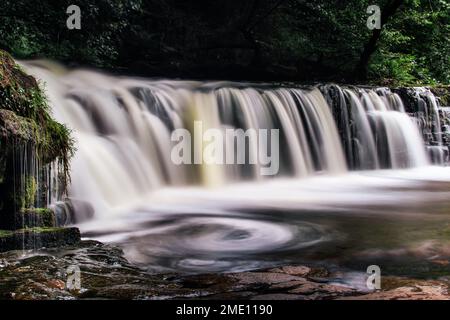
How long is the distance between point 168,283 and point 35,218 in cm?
186

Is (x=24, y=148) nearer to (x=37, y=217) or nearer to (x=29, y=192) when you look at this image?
(x=29, y=192)

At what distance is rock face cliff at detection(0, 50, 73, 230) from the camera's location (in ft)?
15.9

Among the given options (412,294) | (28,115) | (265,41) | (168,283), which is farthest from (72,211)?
(265,41)

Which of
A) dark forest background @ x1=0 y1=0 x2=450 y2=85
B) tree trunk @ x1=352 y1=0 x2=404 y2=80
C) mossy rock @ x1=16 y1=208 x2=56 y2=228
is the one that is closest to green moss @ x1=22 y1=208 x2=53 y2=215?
mossy rock @ x1=16 y1=208 x2=56 y2=228

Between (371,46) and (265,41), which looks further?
(265,41)

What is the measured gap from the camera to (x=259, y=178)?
10.9 meters

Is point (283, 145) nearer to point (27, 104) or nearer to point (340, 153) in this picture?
point (340, 153)

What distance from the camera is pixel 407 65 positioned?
17.3 metres

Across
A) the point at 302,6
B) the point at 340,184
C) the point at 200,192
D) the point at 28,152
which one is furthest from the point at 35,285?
the point at 302,6

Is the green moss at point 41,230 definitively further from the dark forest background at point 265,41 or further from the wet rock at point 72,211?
the dark forest background at point 265,41

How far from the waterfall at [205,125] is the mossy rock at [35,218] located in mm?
1973

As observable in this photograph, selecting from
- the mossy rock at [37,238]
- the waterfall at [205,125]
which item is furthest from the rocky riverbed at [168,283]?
the waterfall at [205,125]

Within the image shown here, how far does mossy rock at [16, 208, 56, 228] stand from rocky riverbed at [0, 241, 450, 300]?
447 millimetres
